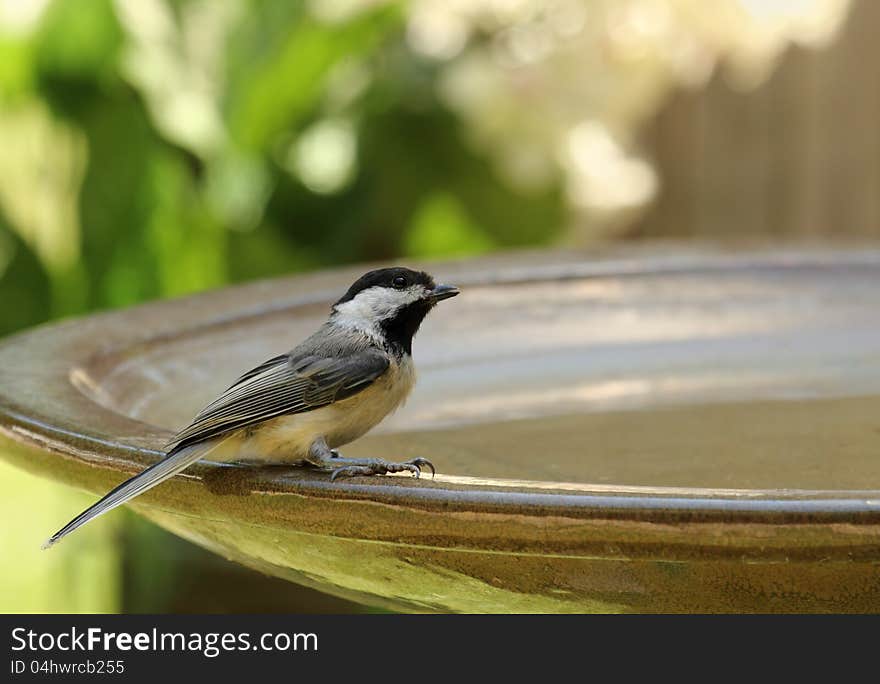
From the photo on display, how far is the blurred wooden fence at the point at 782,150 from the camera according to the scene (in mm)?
5477

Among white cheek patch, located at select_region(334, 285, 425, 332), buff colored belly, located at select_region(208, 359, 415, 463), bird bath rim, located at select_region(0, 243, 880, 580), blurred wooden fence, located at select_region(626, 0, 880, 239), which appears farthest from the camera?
blurred wooden fence, located at select_region(626, 0, 880, 239)

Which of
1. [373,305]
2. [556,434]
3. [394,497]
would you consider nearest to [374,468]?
[394,497]

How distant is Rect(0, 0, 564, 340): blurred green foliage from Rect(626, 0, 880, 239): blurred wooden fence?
1562 millimetres

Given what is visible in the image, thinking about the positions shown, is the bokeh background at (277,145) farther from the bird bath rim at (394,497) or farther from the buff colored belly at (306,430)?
the buff colored belly at (306,430)

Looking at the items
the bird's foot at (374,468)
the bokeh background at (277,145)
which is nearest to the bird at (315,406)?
the bird's foot at (374,468)

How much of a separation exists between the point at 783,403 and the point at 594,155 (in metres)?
2.23

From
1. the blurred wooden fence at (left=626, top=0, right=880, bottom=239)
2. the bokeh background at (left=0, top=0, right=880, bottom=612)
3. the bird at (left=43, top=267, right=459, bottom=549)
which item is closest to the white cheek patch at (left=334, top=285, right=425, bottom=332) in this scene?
the bird at (left=43, top=267, right=459, bottom=549)

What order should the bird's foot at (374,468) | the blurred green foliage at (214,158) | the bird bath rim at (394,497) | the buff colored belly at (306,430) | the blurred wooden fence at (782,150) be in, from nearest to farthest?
the bird bath rim at (394,497), the bird's foot at (374,468), the buff colored belly at (306,430), the blurred green foliage at (214,158), the blurred wooden fence at (782,150)

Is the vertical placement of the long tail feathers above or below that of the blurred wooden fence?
below

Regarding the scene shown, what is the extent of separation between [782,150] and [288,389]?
449 centimetres

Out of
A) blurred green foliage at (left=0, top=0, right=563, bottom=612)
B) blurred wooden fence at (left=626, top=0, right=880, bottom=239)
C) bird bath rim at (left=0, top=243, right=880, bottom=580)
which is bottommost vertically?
bird bath rim at (left=0, top=243, right=880, bottom=580)

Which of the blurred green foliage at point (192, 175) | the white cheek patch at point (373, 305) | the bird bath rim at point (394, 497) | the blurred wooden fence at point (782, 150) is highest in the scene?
Result: the blurred wooden fence at point (782, 150)

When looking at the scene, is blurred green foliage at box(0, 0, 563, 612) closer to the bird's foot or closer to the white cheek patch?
the white cheek patch

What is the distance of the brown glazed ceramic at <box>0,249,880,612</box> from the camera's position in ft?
3.52
